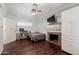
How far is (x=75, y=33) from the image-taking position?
2.61 m

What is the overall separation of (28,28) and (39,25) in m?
1.07

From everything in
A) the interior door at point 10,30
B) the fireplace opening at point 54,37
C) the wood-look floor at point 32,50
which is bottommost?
the wood-look floor at point 32,50

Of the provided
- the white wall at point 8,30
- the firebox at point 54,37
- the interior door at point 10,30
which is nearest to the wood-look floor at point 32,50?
the white wall at point 8,30

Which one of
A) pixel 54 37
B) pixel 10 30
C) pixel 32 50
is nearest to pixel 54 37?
pixel 54 37

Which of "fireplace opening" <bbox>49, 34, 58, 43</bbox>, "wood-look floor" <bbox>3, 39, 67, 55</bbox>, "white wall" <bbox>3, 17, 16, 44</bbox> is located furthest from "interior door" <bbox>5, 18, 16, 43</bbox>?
"fireplace opening" <bbox>49, 34, 58, 43</bbox>

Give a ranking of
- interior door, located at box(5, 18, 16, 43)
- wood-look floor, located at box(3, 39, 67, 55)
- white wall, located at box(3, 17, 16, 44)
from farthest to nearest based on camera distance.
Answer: interior door, located at box(5, 18, 16, 43)
white wall, located at box(3, 17, 16, 44)
wood-look floor, located at box(3, 39, 67, 55)

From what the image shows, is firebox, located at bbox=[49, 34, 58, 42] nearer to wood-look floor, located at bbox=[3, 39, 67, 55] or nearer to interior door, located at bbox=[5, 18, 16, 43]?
wood-look floor, located at bbox=[3, 39, 67, 55]

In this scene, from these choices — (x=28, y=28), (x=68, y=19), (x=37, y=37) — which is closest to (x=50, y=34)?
(x=37, y=37)

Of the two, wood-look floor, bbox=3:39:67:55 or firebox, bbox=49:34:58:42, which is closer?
wood-look floor, bbox=3:39:67:55

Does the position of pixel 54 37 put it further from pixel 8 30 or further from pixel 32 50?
pixel 8 30

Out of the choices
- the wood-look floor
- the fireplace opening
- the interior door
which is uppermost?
the interior door

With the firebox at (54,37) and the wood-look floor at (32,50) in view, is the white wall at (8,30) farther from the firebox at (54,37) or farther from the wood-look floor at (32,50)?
the firebox at (54,37)
